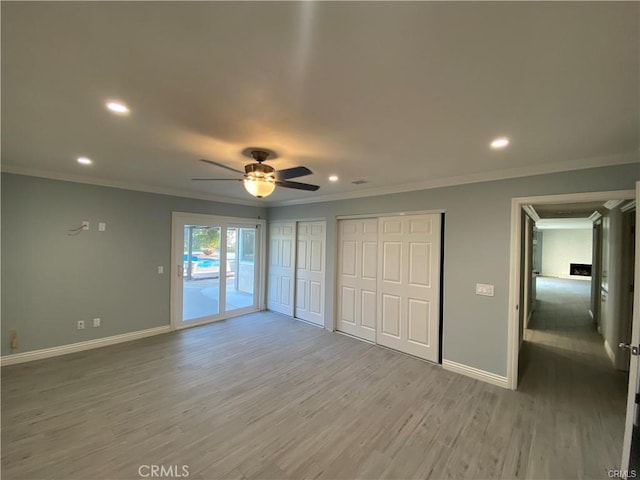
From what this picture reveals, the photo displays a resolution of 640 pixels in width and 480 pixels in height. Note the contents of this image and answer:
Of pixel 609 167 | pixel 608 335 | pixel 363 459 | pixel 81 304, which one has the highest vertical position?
pixel 609 167

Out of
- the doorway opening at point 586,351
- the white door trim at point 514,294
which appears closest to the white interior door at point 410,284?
the white door trim at point 514,294

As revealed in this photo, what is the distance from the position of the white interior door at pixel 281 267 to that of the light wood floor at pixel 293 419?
6.91ft

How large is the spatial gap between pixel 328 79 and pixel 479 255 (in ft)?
9.84

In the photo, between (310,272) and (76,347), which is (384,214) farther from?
(76,347)

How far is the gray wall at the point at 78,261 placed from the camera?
138 inches

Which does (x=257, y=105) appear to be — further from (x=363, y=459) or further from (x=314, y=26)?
(x=363, y=459)

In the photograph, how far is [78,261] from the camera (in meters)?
3.94

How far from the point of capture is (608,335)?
4152 millimetres

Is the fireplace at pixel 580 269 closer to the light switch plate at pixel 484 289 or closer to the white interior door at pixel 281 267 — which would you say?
the light switch plate at pixel 484 289

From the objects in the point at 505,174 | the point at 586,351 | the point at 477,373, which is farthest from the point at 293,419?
the point at 586,351

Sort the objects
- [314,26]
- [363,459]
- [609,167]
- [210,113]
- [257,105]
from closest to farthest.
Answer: [314,26] → [257,105] → [210,113] → [363,459] → [609,167]

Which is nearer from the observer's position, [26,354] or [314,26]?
[314,26]

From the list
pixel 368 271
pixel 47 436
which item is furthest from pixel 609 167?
pixel 47 436

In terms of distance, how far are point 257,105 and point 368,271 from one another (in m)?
3.50
